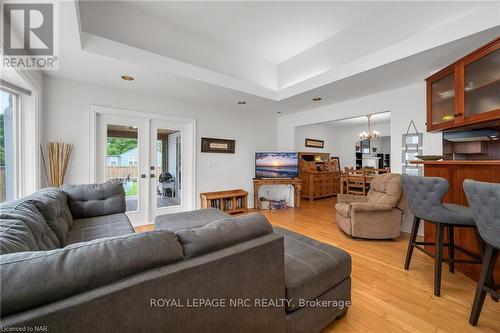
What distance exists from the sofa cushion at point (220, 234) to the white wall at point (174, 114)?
3206 mm

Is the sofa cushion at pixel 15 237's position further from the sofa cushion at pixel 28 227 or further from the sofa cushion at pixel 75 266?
the sofa cushion at pixel 75 266

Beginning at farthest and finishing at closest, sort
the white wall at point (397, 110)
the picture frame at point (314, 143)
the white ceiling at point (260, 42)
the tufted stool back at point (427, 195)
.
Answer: the picture frame at point (314, 143), the white wall at point (397, 110), the white ceiling at point (260, 42), the tufted stool back at point (427, 195)

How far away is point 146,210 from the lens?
12.6 feet

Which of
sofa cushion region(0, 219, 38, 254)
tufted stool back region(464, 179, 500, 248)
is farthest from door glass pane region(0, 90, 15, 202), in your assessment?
tufted stool back region(464, 179, 500, 248)

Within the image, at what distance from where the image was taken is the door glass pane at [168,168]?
13.1 ft

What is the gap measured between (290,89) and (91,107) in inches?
131

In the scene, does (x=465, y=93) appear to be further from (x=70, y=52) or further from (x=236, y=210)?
(x=70, y=52)

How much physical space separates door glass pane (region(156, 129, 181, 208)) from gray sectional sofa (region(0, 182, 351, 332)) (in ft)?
7.98

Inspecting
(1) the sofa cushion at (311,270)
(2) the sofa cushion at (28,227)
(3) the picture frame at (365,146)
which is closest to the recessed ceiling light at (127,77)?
(2) the sofa cushion at (28,227)

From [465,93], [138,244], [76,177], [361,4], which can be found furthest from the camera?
[76,177]

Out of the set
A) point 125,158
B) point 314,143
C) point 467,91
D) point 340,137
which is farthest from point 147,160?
point 340,137

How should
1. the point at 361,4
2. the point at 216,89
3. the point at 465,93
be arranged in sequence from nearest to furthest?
the point at 465,93, the point at 361,4, the point at 216,89

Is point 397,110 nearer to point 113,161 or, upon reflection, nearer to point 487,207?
point 487,207

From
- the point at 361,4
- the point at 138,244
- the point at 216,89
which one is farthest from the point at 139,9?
the point at 138,244
